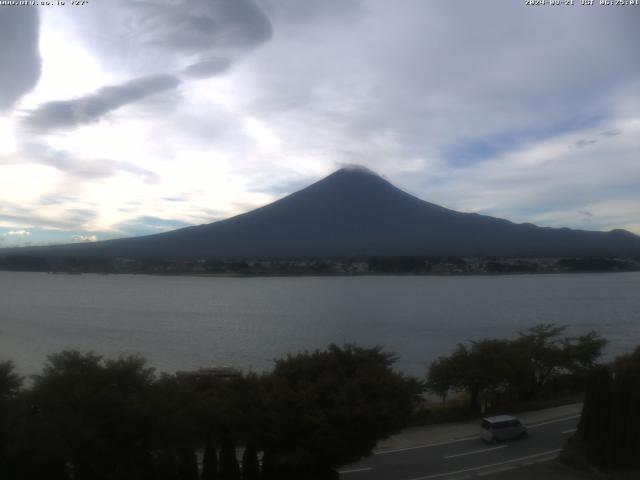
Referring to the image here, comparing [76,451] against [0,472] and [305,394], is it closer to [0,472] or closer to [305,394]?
[0,472]

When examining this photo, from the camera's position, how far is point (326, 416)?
8.29 m

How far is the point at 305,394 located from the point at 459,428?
5.88m

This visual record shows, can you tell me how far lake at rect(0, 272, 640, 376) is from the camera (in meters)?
26.8

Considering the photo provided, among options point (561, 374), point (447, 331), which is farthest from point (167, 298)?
point (561, 374)

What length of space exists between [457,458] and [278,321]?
27.1 meters

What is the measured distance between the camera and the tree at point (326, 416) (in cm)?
821

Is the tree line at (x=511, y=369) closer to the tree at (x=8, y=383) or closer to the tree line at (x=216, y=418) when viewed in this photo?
the tree line at (x=216, y=418)

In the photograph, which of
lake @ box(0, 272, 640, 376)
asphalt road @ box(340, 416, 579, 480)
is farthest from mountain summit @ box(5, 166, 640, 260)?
asphalt road @ box(340, 416, 579, 480)

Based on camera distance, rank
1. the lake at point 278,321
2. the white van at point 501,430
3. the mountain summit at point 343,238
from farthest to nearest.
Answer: the mountain summit at point 343,238 < the lake at point 278,321 < the white van at point 501,430

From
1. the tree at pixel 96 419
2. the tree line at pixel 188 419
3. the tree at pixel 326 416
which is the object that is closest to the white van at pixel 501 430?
the tree line at pixel 188 419

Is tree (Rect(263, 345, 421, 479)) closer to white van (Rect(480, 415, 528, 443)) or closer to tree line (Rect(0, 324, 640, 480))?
tree line (Rect(0, 324, 640, 480))

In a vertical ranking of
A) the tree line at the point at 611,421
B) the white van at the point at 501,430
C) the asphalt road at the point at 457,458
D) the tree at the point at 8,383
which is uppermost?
the tree at the point at 8,383

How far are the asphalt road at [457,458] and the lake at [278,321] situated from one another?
10432 millimetres

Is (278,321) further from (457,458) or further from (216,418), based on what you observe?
(216,418)
